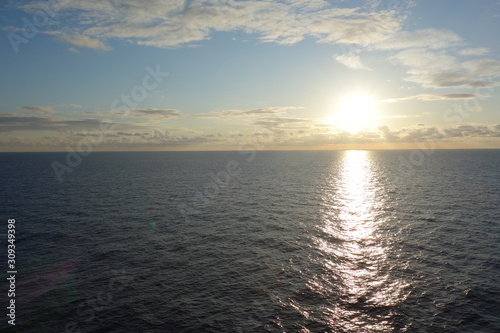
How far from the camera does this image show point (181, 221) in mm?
66750

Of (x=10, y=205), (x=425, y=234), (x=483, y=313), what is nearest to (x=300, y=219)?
(x=425, y=234)

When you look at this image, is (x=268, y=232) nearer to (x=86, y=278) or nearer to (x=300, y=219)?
(x=300, y=219)

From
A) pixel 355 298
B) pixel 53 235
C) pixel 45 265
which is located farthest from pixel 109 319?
pixel 53 235

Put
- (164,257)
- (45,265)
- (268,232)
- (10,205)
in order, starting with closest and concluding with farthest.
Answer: (45,265), (164,257), (268,232), (10,205)

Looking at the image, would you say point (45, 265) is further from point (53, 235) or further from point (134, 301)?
point (134, 301)

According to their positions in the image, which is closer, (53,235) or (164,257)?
(164,257)

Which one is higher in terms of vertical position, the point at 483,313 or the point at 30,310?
the point at 483,313

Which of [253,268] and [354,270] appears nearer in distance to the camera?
[354,270]

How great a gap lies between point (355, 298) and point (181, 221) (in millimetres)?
42986

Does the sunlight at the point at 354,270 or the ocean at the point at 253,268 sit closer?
the ocean at the point at 253,268

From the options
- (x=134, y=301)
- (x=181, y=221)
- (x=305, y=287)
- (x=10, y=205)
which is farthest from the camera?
(x=10, y=205)

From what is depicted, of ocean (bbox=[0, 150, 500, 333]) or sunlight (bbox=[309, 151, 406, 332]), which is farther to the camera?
sunlight (bbox=[309, 151, 406, 332])

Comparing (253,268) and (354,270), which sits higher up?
(354,270)

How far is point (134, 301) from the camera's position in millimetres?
34250
